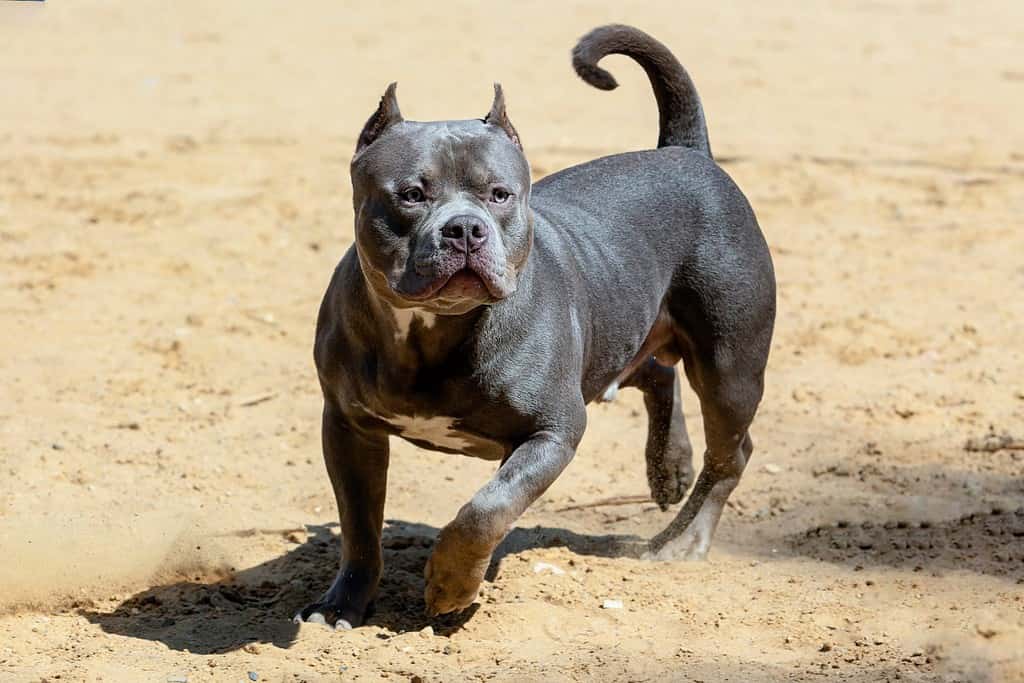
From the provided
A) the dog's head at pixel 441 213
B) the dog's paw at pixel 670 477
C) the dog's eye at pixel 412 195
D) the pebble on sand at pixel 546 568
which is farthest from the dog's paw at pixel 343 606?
the dog's paw at pixel 670 477

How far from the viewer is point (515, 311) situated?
4.63 meters

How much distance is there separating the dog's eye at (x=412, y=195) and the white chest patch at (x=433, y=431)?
67 centimetres

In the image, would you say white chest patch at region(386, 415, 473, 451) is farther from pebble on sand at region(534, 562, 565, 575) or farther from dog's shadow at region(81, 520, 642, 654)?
pebble on sand at region(534, 562, 565, 575)

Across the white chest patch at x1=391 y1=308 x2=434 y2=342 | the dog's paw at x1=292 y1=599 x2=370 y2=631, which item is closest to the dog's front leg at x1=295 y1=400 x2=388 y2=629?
the dog's paw at x1=292 y1=599 x2=370 y2=631

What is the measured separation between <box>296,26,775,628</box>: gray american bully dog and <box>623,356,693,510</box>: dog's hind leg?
0.14 m

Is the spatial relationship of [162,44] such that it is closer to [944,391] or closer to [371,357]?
[944,391]

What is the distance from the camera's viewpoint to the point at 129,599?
5211 mm

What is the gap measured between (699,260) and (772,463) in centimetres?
143

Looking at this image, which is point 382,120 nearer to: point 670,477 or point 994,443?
point 670,477

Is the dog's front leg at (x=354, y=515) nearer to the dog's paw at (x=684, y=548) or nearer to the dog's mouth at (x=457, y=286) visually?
the dog's mouth at (x=457, y=286)

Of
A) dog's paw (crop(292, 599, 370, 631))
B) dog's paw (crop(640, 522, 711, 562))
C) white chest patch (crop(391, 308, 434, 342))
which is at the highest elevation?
white chest patch (crop(391, 308, 434, 342))

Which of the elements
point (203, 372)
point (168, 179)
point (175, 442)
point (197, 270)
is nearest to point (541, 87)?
point (168, 179)

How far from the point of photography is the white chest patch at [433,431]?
4.64 meters

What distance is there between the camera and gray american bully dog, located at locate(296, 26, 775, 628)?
14.5 ft
